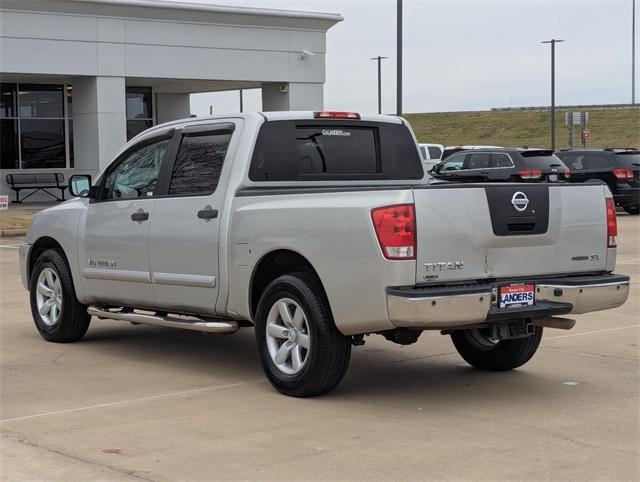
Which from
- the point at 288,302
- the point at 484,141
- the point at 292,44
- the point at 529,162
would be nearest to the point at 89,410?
the point at 288,302

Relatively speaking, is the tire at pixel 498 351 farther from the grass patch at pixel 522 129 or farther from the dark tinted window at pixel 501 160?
the grass patch at pixel 522 129

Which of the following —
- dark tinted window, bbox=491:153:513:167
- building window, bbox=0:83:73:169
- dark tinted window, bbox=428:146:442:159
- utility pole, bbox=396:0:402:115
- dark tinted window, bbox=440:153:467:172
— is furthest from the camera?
dark tinted window, bbox=428:146:442:159

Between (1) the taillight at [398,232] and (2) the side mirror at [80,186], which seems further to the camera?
(2) the side mirror at [80,186]

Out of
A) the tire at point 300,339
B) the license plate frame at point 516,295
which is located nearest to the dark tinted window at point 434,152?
the tire at point 300,339

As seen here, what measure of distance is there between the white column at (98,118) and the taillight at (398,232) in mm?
24050

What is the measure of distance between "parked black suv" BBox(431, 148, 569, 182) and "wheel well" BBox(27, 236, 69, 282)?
17684mm

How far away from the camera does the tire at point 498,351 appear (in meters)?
8.45

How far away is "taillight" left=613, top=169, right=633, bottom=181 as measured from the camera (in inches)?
1127

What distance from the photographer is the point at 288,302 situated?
7.66 m

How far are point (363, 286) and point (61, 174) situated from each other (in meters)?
27.4

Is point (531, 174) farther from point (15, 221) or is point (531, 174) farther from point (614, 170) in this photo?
point (15, 221)

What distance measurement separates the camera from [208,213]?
830 centimetres

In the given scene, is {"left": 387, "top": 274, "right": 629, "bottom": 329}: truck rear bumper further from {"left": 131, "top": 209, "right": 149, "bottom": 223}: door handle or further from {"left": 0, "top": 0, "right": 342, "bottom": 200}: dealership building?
{"left": 0, "top": 0, "right": 342, "bottom": 200}: dealership building

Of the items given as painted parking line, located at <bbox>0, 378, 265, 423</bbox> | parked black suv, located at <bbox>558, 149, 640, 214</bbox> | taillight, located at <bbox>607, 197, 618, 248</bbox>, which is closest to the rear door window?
parked black suv, located at <bbox>558, 149, 640, 214</bbox>
